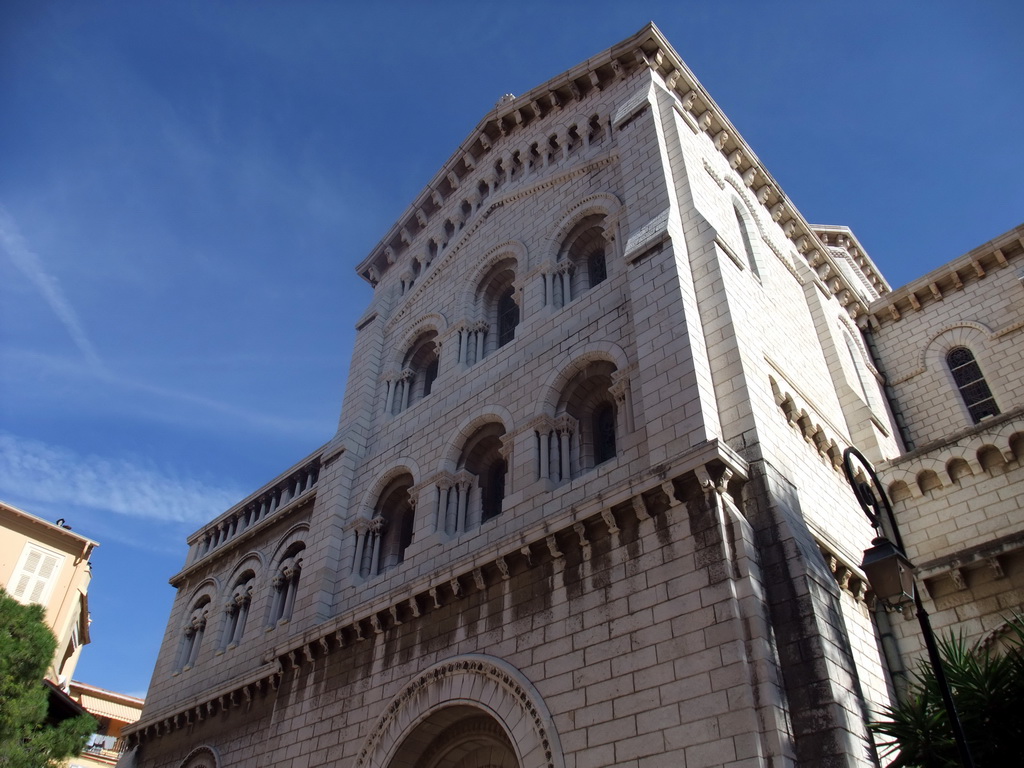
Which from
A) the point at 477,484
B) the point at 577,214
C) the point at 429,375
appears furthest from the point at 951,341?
the point at 429,375

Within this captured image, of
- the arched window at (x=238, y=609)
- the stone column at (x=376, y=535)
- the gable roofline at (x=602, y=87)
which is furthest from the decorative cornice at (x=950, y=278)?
the arched window at (x=238, y=609)

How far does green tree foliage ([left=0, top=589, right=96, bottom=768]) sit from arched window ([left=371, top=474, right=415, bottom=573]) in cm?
663

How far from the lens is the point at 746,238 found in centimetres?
1820

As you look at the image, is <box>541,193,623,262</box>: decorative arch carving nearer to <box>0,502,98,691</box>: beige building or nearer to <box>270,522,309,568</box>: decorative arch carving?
<box>270,522,309,568</box>: decorative arch carving

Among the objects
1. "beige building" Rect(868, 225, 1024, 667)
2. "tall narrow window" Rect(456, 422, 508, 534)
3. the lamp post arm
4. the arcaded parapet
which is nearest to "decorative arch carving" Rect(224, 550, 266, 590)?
the arcaded parapet

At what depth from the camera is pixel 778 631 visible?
985 cm

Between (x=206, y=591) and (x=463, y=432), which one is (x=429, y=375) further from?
(x=206, y=591)

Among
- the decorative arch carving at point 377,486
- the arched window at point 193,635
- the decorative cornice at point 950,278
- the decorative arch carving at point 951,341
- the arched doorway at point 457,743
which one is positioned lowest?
the arched doorway at point 457,743

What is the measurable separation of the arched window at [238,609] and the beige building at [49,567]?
12265 mm

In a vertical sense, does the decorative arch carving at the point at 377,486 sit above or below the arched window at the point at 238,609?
above

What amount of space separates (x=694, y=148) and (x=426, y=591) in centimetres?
1085

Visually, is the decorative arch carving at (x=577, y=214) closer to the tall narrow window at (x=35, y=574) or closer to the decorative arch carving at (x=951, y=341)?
the decorative arch carving at (x=951, y=341)

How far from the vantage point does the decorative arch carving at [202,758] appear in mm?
17500

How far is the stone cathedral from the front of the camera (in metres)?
10.1
